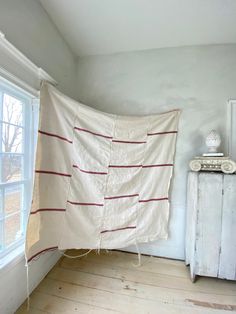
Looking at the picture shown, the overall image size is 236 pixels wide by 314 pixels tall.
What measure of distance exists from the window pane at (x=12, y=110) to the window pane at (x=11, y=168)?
301 millimetres

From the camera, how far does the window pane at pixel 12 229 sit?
147cm

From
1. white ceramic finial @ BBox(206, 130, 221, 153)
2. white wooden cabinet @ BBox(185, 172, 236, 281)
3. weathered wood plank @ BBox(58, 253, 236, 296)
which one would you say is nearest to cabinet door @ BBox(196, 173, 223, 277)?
white wooden cabinet @ BBox(185, 172, 236, 281)

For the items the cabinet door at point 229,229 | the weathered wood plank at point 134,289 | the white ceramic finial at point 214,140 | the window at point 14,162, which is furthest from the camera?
the white ceramic finial at point 214,140

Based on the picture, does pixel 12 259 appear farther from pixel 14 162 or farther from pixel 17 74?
pixel 17 74

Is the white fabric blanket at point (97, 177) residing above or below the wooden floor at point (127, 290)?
above

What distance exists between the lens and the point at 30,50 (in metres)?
1.54

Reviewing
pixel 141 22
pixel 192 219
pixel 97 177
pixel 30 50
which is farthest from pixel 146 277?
pixel 141 22

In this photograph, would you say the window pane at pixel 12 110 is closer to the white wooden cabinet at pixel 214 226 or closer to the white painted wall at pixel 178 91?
the white painted wall at pixel 178 91

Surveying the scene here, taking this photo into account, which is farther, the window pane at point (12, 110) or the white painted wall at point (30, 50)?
the window pane at point (12, 110)

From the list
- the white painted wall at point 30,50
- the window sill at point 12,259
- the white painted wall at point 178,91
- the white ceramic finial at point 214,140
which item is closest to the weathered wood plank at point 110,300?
the white painted wall at point 30,50

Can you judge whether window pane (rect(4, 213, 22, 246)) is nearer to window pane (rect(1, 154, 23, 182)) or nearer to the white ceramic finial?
window pane (rect(1, 154, 23, 182))

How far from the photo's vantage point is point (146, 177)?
2107 mm

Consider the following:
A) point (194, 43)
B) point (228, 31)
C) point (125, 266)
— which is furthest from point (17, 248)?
point (228, 31)

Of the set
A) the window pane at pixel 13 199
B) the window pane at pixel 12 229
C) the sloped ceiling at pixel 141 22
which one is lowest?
the window pane at pixel 12 229
